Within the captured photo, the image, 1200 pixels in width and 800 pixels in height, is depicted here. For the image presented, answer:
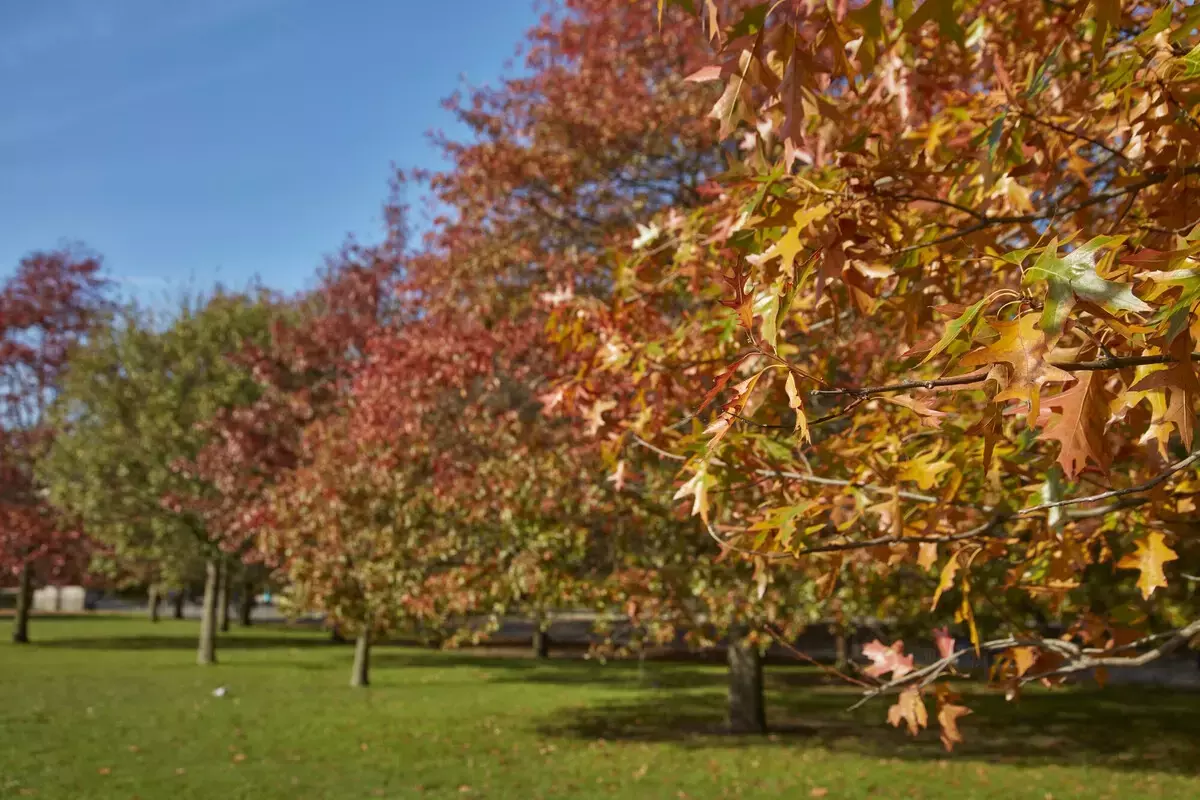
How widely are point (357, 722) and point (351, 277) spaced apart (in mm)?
13170

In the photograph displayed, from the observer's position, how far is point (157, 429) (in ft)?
78.2

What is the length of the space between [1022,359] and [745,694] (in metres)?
13.7

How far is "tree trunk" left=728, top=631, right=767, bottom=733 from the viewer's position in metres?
14.3

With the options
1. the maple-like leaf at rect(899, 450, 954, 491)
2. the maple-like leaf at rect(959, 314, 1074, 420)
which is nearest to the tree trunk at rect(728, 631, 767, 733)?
the maple-like leaf at rect(899, 450, 954, 491)

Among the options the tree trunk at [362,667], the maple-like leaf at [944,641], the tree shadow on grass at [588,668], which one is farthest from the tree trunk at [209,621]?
the maple-like leaf at [944,641]

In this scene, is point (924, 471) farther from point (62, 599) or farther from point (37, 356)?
point (62, 599)

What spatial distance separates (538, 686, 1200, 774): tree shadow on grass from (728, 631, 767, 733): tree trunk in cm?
30

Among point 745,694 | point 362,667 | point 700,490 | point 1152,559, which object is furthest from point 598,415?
point 362,667

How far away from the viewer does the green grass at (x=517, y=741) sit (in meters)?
10.1

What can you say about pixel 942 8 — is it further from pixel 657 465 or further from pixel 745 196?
pixel 657 465

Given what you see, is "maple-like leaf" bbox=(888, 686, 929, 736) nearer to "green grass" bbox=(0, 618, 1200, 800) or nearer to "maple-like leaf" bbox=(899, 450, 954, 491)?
"maple-like leaf" bbox=(899, 450, 954, 491)

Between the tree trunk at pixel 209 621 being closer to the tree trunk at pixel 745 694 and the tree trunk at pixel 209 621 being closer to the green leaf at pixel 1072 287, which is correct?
the tree trunk at pixel 745 694

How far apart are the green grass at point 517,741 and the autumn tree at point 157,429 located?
3.56 m

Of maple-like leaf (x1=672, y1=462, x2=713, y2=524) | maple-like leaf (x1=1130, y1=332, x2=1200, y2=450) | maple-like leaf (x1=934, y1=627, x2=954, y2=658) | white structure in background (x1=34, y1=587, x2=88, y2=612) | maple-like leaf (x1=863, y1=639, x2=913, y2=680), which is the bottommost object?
white structure in background (x1=34, y1=587, x2=88, y2=612)
